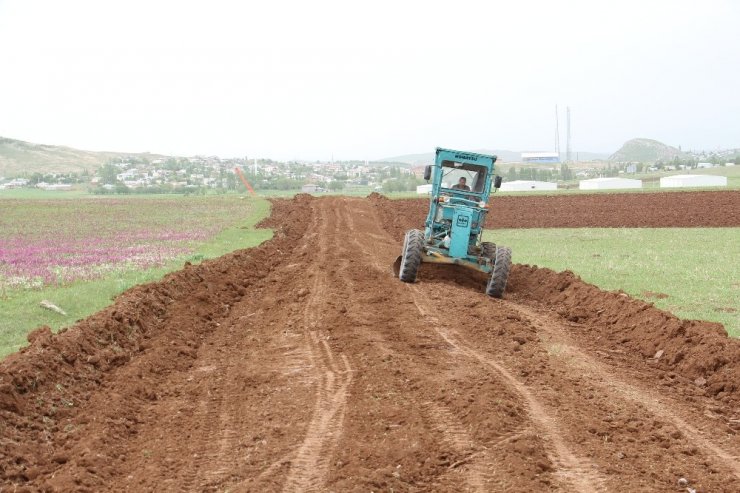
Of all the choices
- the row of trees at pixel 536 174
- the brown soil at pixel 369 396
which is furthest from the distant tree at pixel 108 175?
the brown soil at pixel 369 396

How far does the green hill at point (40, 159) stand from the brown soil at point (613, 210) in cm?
10504

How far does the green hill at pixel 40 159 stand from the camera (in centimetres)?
13650

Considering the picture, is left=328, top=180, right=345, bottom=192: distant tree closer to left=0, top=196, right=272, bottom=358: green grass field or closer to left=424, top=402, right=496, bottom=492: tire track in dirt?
left=0, top=196, right=272, bottom=358: green grass field

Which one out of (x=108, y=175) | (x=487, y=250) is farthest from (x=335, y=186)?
(x=487, y=250)

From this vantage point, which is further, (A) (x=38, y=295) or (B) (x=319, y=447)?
(A) (x=38, y=295)

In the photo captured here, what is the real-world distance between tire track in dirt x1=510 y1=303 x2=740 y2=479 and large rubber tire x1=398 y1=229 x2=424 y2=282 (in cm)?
349

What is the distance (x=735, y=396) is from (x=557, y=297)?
7.17 metres

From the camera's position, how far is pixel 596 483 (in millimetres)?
6375

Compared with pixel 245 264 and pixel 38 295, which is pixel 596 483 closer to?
pixel 38 295

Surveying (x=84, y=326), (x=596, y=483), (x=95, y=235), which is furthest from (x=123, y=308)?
(x=95, y=235)

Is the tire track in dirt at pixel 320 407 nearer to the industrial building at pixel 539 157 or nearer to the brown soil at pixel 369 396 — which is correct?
the brown soil at pixel 369 396

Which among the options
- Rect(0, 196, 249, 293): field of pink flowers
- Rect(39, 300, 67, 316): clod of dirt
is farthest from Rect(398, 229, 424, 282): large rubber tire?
Rect(39, 300, 67, 316): clod of dirt

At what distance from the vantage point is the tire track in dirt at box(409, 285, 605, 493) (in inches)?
252

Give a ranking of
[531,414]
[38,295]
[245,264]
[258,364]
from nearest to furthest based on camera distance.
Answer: [531,414]
[258,364]
[38,295]
[245,264]
